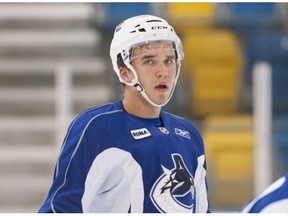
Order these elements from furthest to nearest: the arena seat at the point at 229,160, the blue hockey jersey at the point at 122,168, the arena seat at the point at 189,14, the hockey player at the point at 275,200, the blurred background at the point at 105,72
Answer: the arena seat at the point at 189,14 → the blurred background at the point at 105,72 → the arena seat at the point at 229,160 → the blue hockey jersey at the point at 122,168 → the hockey player at the point at 275,200

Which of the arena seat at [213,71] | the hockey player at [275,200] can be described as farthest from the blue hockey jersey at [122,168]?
the arena seat at [213,71]

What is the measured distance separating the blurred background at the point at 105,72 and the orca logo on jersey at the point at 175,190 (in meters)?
2.45

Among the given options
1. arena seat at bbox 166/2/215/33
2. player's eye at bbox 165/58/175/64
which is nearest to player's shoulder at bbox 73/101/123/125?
player's eye at bbox 165/58/175/64

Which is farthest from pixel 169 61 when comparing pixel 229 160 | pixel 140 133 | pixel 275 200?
pixel 229 160

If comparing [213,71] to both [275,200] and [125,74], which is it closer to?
[125,74]

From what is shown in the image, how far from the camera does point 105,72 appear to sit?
5371 mm

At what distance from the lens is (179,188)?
80.1 inches

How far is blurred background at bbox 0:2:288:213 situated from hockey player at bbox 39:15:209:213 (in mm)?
2436

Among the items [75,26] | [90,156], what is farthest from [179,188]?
[75,26]

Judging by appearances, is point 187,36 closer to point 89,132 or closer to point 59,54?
point 59,54

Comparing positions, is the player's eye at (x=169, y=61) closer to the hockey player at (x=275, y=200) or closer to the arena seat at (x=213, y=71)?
the hockey player at (x=275, y=200)

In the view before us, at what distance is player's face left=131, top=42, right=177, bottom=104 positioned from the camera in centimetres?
203

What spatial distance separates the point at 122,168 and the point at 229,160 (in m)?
2.52

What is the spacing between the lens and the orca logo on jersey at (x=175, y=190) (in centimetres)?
200
